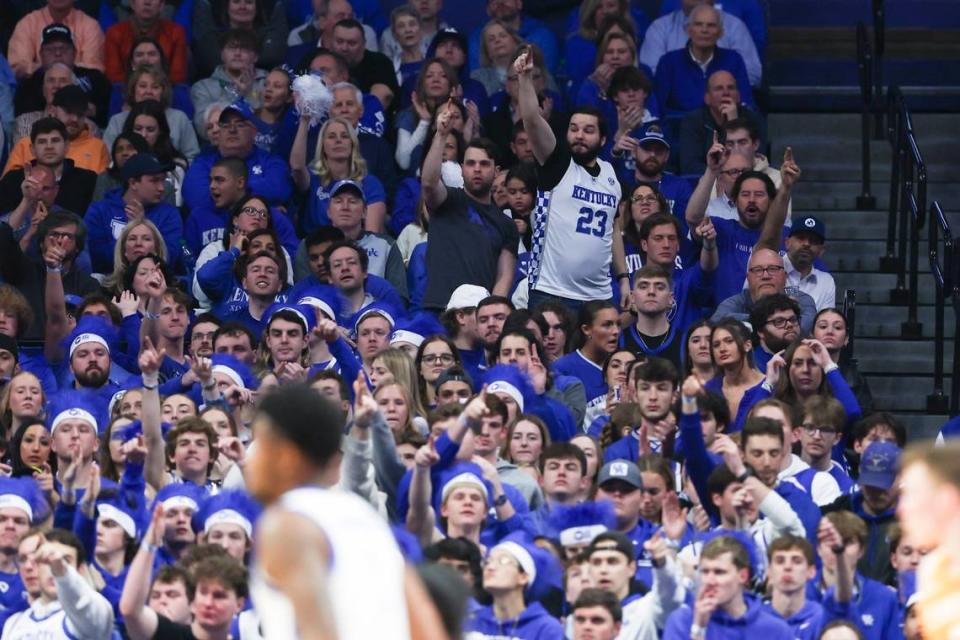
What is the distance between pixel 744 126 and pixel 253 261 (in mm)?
3883

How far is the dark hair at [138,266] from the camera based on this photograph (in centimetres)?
1513

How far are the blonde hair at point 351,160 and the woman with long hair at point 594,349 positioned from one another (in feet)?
8.53

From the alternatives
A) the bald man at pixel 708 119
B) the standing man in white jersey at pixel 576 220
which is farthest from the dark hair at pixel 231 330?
the bald man at pixel 708 119

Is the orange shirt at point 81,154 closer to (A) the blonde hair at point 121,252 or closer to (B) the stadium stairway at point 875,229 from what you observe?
Answer: (A) the blonde hair at point 121,252

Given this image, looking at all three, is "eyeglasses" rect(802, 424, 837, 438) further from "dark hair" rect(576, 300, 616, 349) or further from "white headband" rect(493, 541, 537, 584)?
"white headband" rect(493, 541, 537, 584)

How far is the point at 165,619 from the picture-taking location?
11062 millimetres

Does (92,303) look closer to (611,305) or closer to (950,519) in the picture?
(611,305)

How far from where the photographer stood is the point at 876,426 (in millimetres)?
12875

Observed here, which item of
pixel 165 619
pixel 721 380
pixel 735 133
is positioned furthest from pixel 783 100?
pixel 165 619

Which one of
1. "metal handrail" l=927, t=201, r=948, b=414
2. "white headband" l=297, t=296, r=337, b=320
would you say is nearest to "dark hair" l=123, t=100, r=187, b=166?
"white headband" l=297, t=296, r=337, b=320

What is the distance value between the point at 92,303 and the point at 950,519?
9514mm

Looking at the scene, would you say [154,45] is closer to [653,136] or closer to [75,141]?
[75,141]

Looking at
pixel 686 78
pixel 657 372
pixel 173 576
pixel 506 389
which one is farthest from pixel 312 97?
pixel 173 576

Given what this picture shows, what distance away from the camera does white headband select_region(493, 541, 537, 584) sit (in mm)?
11047
